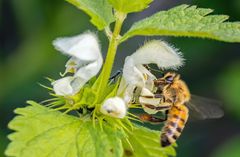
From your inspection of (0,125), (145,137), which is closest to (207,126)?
(0,125)

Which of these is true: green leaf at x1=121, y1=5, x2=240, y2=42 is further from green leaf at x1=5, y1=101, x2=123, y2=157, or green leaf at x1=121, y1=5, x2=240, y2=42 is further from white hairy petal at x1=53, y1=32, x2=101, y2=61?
green leaf at x1=5, y1=101, x2=123, y2=157

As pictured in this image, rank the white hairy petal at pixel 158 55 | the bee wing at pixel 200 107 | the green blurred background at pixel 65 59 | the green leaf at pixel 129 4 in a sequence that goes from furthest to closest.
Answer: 1. the green blurred background at pixel 65 59
2. the bee wing at pixel 200 107
3. the white hairy petal at pixel 158 55
4. the green leaf at pixel 129 4

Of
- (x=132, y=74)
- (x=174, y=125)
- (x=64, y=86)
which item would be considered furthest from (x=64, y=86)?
(x=174, y=125)

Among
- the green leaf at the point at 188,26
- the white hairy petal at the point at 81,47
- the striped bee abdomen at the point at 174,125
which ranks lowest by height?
the striped bee abdomen at the point at 174,125

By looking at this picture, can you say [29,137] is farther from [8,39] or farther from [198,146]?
[8,39]

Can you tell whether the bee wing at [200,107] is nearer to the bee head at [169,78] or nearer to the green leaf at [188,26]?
the bee head at [169,78]

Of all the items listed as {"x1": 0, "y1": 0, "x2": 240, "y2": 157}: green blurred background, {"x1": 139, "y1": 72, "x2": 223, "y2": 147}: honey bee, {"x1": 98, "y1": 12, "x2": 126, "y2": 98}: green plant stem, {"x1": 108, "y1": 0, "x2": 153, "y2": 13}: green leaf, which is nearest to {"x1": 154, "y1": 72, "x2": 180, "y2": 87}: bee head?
{"x1": 139, "y1": 72, "x2": 223, "y2": 147}: honey bee

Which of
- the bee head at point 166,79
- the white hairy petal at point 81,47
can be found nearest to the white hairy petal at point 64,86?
the white hairy petal at point 81,47
